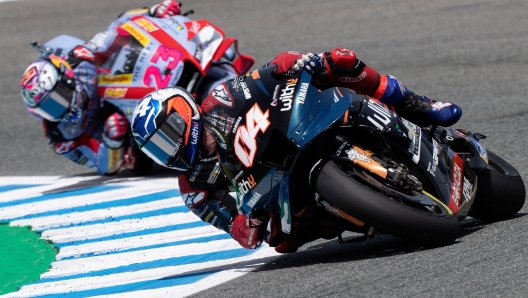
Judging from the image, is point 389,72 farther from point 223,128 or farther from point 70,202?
point 223,128

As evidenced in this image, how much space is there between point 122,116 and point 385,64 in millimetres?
3629

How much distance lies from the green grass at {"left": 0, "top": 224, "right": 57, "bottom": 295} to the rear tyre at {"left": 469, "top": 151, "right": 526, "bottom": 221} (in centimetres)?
302

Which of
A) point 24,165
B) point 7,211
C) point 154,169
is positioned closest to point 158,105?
point 7,211

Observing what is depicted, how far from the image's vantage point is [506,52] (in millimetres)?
10797

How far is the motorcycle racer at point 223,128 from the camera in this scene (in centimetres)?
541

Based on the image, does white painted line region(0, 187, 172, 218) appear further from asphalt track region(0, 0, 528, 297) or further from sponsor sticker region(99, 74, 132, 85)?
sponsor sticker region(99, 74, 132, 85)

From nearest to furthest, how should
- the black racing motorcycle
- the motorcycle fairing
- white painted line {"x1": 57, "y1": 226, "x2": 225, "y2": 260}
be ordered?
1. the black racing motorcycle
2. the motorcycle fairing
3. white painted line {"x1": 57, "y1": 226, "x2": 225, "y2": 260}

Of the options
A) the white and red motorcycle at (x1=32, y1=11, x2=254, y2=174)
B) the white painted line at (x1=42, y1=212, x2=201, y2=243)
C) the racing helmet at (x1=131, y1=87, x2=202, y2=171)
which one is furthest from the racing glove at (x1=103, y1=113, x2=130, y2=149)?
the racing helmet at (x1=131, y1=87, x2=202, y2=171)

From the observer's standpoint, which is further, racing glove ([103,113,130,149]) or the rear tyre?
racing glove ([103,113,130,149])

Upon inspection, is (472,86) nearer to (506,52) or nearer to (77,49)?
(506,52)

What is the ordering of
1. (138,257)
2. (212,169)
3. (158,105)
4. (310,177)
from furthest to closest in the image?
(138,257) → (212,169) → (158,105) → (310,177)

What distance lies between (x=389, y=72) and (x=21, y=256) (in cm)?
547

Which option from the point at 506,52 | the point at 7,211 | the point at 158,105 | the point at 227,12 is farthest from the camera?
the point at 227,12

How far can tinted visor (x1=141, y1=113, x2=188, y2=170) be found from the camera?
213 inches
